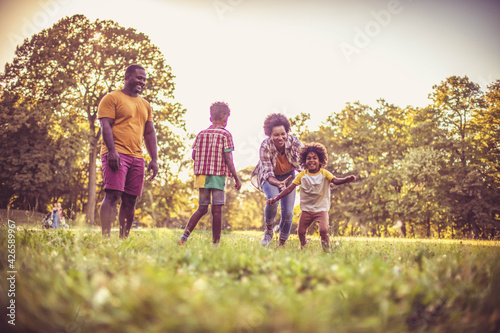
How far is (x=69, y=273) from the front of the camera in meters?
2.23

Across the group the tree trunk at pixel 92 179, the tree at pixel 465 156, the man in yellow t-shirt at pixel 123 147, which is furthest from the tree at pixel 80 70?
the tree at pixel 465 156

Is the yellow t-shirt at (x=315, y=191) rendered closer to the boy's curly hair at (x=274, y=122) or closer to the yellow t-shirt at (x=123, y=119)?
the boy's curly hair at (x=274, y=122)

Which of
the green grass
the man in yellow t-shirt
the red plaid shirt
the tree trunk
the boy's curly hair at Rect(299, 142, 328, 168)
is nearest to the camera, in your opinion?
the green grass

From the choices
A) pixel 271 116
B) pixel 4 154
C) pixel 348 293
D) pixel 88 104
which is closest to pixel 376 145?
pixel 88 104

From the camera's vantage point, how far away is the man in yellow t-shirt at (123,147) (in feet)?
16.8

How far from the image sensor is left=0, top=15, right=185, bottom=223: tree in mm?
21438

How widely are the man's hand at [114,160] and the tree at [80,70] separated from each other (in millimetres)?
18001

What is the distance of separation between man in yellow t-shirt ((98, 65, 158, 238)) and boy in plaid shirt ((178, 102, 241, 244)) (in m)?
0.97

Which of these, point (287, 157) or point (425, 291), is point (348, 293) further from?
point (287, 157)

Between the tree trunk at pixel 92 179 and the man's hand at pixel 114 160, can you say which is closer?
the man's hand at pixel 114 160

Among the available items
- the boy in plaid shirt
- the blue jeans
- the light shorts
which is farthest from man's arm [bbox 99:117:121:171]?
the blue jeans

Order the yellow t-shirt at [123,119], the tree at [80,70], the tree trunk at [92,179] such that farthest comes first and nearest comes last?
the tree trunk at [92,179] → the tree at [80,70] → the yellow t-shirt at [123,119]

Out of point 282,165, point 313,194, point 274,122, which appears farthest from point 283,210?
point 274,122

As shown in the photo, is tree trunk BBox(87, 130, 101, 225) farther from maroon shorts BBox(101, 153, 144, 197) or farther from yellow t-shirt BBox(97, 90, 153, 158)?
yellow t-shirt BBox(97, 90, 153, 158)
